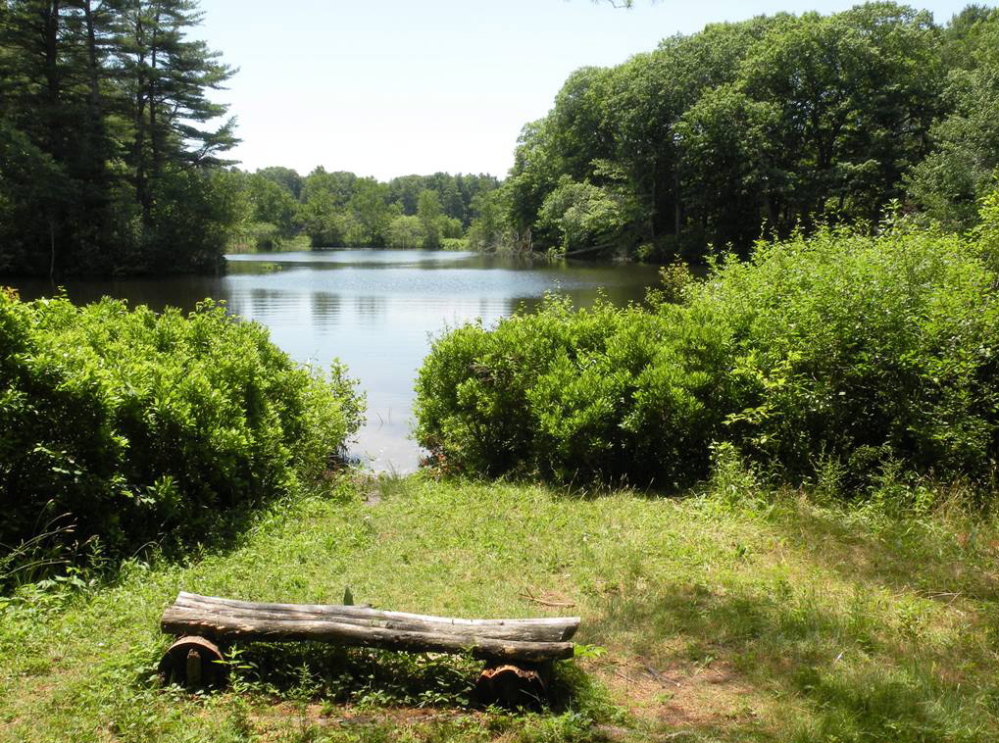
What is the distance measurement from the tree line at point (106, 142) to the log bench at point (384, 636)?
Answer: 3885cm

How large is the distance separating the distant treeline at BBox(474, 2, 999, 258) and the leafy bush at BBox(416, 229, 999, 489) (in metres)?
26.9

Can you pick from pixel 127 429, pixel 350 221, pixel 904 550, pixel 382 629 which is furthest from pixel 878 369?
pixel 350 221

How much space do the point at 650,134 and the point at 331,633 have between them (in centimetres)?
5138

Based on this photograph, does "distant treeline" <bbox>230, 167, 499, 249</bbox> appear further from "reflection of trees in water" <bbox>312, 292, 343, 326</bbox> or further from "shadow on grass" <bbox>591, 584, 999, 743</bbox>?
"shadow on grass" <bbox>591, 584, 999, 743</bbox>

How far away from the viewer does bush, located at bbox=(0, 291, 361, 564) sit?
5.17 metres

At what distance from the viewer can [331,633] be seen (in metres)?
3.67

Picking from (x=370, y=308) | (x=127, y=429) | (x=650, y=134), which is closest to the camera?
(x=127, y=429)

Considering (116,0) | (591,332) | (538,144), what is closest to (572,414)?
(591,332)

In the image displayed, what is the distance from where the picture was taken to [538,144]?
69875mm

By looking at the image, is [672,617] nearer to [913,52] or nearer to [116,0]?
[116,0]

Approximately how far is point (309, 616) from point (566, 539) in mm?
2731

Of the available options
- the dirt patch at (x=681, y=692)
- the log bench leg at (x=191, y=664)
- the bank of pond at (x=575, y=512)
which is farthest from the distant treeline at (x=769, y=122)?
the log bench leg at (x=191, y=664)

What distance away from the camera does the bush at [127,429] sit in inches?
203

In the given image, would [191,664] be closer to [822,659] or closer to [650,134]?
[822,659]
